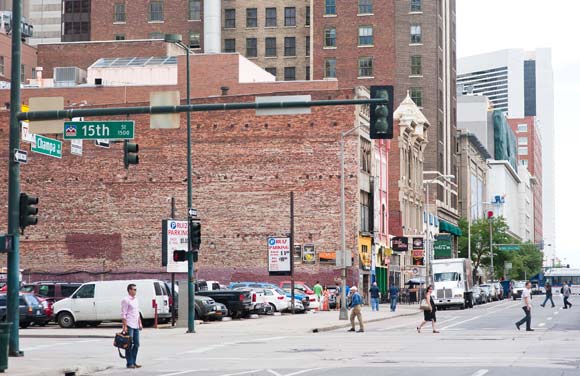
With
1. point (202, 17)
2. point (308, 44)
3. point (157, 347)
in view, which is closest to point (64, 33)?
point (202, 17)

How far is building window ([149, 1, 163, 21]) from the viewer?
112 m

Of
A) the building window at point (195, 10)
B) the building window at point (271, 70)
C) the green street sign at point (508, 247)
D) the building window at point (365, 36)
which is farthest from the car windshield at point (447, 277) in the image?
the green street sign at point (508, 247)

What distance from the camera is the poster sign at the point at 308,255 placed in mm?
69438

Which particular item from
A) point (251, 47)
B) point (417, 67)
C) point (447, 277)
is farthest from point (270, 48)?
point (447, 277)

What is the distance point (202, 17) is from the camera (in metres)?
112

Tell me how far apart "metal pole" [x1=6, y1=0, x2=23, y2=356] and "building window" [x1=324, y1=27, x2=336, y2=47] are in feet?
278

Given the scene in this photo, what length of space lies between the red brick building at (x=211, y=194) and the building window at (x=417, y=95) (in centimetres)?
4069

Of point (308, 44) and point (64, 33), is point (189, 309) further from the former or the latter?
point (64, 33)

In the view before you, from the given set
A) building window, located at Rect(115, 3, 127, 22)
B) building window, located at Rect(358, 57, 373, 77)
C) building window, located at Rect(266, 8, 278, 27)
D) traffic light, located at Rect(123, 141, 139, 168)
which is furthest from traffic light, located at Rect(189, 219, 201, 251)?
building window, located at Rect(266, 8, 278, 27)

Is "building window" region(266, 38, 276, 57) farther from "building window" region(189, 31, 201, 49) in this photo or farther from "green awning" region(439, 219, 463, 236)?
"green awning" region(439, 219, 463, 236)

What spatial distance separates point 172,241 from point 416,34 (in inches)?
3031

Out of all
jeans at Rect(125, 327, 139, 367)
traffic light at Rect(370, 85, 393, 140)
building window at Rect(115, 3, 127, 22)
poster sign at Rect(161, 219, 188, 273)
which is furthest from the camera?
building window at Rect(115, 3, 127, 22)

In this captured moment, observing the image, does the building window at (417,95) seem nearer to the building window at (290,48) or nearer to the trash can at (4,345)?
the building window at (290,48)

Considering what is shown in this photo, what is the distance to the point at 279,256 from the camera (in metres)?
55.8
